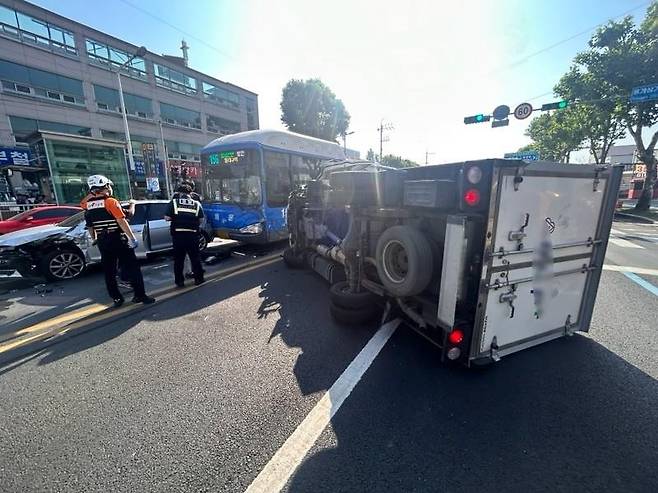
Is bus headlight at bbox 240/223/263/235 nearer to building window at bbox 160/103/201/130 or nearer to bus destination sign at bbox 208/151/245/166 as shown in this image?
bus destination sign at bbox 208/151/245/166

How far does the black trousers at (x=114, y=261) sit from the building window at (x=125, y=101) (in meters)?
26.7

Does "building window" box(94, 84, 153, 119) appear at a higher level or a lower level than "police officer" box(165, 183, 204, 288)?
higher

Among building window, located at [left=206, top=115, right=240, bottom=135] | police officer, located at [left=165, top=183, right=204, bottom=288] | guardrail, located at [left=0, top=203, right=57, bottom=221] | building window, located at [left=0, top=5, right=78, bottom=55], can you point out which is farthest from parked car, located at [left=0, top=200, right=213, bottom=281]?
building window, located at [left=206, top=115, right=240, bottom=135]

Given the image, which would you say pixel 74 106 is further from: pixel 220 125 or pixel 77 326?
pixel 77 326

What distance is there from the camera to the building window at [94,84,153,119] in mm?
23734

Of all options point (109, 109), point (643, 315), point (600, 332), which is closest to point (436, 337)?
point (600, 332)

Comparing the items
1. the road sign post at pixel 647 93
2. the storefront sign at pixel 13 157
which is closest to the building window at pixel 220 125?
the storefront sign at pixel 13 157

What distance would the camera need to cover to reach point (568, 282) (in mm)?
2955

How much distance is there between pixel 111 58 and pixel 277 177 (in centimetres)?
2679

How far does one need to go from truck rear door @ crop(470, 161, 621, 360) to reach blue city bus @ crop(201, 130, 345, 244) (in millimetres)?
6002

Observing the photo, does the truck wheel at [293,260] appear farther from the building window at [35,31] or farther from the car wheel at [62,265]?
the building window at [35,31]

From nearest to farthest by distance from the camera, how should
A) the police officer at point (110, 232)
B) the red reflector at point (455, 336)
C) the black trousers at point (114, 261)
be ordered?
the red reflector at point (455, 336) → the police officer at point (110, 232) → the black trousers at point (114, 261)

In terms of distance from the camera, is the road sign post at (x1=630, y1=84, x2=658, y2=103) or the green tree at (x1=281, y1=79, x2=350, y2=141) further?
the green tree at (x1=281, y1=79, x2=350, y2=141)

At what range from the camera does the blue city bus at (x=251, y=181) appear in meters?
7.50
